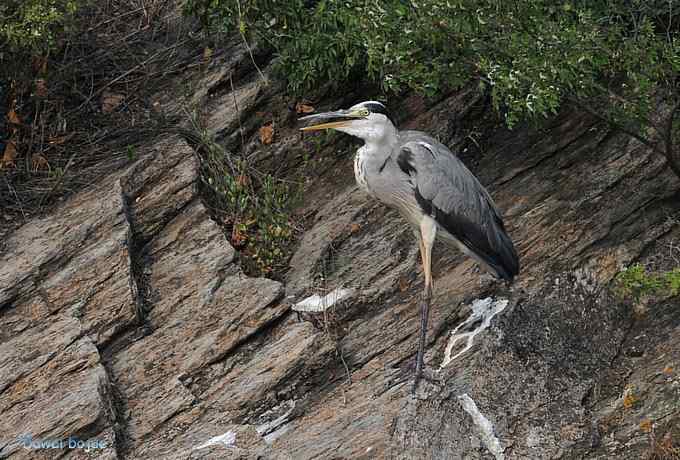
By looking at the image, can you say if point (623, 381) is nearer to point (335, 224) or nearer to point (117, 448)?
point (335, 224)

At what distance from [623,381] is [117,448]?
317 centimetres

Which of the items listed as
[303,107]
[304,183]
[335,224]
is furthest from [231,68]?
[335,224]

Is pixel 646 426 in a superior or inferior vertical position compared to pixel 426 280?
inferior

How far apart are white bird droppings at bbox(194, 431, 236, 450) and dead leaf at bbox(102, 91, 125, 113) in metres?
3.47

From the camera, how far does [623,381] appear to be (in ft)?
19.8

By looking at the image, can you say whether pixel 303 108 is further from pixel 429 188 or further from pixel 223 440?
pixel 223 440

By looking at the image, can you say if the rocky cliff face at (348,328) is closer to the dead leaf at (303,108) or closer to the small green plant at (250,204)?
the small green plant at (250,204)

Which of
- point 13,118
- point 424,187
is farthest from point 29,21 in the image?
point 424,187

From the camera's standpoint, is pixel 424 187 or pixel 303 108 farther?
pixel 303 108

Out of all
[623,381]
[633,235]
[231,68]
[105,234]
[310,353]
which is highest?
[231,68]

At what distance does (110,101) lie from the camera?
799cm

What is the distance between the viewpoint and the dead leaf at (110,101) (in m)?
7.94

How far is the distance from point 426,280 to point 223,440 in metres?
1.78

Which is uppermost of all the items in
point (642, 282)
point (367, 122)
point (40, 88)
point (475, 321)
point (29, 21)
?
point (29, 21)
